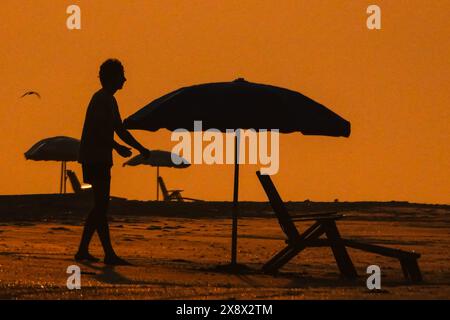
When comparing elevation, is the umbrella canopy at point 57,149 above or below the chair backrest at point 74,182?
above

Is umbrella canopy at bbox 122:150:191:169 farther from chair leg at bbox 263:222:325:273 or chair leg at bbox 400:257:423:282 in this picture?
chair leg at bbox 400:257:423:282

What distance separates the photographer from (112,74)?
1599cm

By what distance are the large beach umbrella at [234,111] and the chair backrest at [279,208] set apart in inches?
22.9

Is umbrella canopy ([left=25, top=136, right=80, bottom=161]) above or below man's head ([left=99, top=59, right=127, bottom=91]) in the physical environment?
below

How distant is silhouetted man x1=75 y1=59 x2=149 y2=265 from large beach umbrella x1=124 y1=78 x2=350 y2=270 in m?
0.23

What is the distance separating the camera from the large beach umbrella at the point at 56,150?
5062 cm

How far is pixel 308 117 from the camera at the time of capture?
1614 centimetres

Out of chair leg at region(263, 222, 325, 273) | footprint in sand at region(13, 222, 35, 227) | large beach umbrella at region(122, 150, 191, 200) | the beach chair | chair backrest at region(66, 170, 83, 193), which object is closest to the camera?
the beach chair

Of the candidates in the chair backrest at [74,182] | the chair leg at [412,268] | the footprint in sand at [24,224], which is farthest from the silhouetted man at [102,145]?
the chair backrest at [74,182]

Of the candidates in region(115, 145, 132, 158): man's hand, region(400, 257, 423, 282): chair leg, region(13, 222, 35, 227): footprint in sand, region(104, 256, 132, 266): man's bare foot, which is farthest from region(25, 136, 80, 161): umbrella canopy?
region(400, 257, 423, 282): chair leg

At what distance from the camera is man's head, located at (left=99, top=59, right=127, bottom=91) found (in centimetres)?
1600

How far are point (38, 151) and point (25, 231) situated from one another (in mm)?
28648

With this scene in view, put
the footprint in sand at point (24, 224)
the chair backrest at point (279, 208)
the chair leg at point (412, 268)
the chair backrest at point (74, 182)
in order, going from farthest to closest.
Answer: the chair backrest at point (74, 182) < the footprint in sand at point (24, 224) < the chair backrest at point (279, 208) < the chair leg at point (412, 268)

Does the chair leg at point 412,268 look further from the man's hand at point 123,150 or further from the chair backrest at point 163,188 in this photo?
the chair backrest at point 163,188
